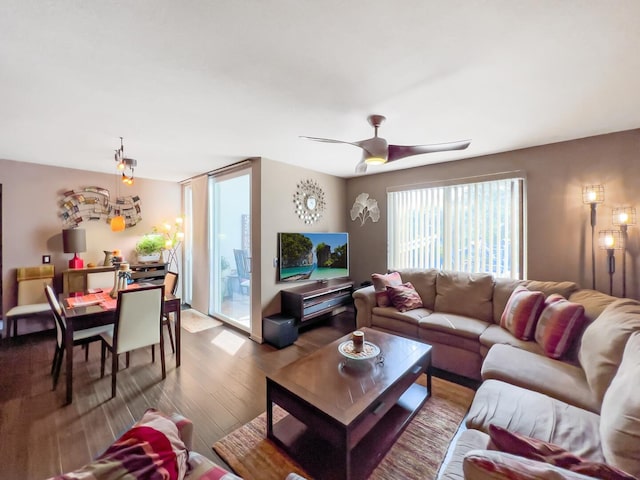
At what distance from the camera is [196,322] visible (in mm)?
4191

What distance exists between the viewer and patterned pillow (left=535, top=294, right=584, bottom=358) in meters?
2.08

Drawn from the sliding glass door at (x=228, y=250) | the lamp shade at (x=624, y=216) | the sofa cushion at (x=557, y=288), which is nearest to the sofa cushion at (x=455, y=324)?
the sofa cushion at (x=557, y=288)

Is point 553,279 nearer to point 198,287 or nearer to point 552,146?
point 552,146

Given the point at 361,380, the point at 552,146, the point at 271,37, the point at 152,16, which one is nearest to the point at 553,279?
the point at 552,146

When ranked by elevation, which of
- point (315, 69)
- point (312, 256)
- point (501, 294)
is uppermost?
point (315, 69)

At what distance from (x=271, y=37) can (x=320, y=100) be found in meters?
0.69

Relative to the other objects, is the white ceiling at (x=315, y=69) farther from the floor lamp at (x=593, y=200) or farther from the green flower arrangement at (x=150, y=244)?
the green flower arrangement at (x=150, y=244)

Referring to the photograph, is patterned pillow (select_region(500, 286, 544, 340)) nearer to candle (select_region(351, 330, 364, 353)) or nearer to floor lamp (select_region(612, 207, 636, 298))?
floor lamp (select_region(612, 207, 636, 298))

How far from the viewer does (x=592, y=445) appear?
1.23 m

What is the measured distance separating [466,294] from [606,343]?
4.85 ft

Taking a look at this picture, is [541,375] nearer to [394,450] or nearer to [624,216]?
[394,450]

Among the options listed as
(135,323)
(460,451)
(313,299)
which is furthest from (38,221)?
(460,451)

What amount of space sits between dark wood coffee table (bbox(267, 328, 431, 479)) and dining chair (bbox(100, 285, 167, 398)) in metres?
1.46

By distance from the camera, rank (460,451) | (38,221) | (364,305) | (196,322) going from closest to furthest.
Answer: (460,451) < (364,305) < (38,221) < (196,322)
